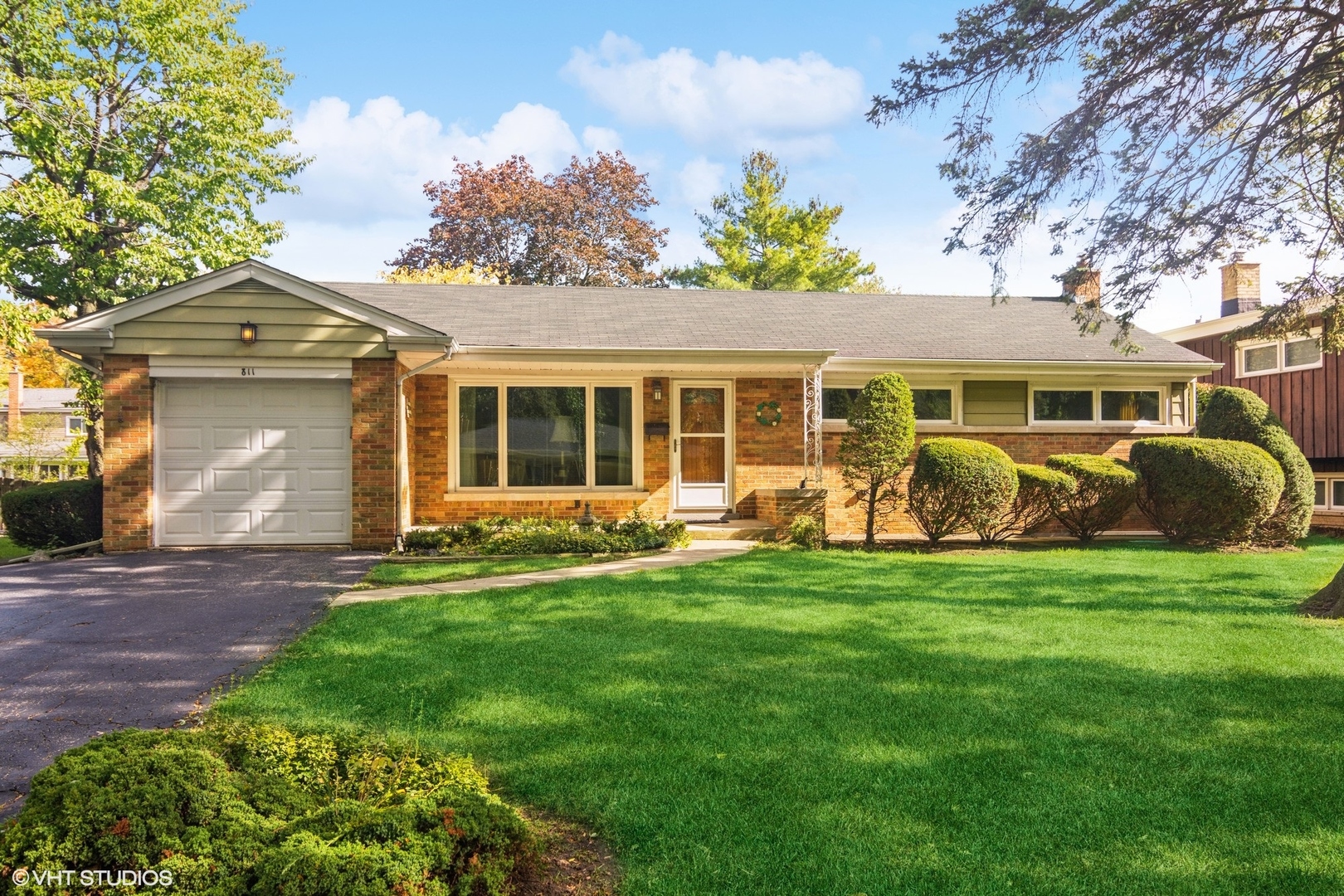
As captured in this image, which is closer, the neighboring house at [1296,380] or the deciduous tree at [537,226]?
the neighboring house at [1296,380]

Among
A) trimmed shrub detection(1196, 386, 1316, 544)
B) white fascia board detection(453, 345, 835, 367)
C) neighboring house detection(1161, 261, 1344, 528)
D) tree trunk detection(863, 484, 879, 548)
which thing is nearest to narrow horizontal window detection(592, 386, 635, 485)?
white fascia board detection(453, 345, 835, 367)

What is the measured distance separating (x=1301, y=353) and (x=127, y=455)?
19.8 metres

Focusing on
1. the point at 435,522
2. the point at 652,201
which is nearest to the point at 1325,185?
the point at 435,522

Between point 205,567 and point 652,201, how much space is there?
89.1ft

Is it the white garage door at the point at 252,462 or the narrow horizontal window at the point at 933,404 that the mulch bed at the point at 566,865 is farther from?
the narrow horizontal window at the point at 933,404

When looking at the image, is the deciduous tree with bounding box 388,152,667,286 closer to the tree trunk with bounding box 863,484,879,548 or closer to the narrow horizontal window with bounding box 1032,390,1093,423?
the narrow horizontal window with bounding box 1032,390,1093,423

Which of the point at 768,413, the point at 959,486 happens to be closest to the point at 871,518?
the point at 959,486

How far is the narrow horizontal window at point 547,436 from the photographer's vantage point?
41.7ft

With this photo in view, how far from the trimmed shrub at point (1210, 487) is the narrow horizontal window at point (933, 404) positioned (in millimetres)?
3018

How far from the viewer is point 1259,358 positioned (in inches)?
648

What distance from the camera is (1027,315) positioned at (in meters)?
16.5

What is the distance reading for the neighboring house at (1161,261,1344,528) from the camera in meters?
14.6

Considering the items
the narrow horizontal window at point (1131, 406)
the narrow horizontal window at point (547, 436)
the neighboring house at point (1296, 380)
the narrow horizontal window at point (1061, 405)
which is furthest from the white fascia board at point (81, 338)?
the neighboring house at point (1296, 380)

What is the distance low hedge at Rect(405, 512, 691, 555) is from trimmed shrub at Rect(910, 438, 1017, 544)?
3.48m
